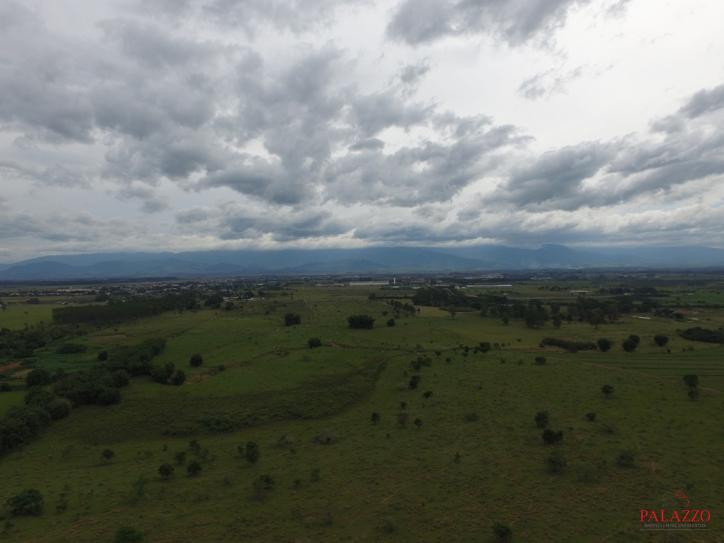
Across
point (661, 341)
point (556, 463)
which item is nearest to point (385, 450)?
point (556, 463)

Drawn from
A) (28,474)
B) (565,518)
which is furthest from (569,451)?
(28,474)

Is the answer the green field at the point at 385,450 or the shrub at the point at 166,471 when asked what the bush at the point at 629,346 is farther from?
the shrub at the point at 166,471

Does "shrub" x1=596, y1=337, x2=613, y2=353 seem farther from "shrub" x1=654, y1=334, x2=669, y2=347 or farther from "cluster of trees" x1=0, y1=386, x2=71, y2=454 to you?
"cluster of trees" x1=0, y1=386, x2=71, y2=454

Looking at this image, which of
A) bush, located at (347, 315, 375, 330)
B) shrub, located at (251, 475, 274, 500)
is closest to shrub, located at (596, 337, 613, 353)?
bush, located at (347, 315, 375, 330)

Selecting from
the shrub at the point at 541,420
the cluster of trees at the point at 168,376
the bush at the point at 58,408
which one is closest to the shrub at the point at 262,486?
the shrub at the point at 541,420

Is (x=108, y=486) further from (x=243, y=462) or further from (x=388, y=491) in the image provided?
(x=388, y=491)
